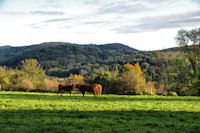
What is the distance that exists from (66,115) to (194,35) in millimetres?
31541

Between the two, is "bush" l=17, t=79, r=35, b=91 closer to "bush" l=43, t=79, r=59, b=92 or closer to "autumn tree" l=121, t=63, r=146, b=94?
"bush" l=43, t=79, r=59, b=92

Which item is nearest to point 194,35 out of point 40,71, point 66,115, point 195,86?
point 195,86

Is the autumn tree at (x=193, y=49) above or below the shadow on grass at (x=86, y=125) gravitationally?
above

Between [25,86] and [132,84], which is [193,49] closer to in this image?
[132,84]

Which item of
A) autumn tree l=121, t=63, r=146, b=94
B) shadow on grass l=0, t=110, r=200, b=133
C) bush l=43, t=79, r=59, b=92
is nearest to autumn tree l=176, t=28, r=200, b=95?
autumn tree l=121, t=63, r=146, b=94

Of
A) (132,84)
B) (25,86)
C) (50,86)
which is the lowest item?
(50,86)

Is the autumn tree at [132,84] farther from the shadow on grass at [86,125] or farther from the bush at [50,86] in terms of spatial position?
the shadow on grass at [86,125]

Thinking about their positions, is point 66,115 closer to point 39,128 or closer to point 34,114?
point 34,114

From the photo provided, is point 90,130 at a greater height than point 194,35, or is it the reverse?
point 194,35

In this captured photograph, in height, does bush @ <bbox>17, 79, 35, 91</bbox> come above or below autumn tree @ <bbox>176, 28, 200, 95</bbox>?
below

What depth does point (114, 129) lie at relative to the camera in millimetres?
9203

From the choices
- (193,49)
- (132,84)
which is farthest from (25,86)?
(193,49)

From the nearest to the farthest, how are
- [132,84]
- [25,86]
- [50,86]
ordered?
[132,84] → [25,86] → [50,86]

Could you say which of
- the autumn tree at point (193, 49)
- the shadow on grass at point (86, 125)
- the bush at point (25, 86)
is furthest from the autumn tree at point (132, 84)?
the shadow on grass at point (86, 125)
